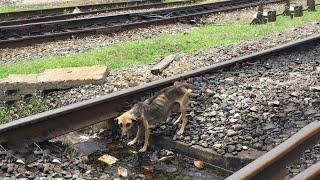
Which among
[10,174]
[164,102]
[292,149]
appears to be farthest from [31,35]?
[292,149]

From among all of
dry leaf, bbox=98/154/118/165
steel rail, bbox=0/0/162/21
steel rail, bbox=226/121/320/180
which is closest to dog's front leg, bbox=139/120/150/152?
dry leaf, bbox=98/154/118/165

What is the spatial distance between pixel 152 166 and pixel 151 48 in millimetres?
5348

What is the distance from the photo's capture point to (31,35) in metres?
12.5

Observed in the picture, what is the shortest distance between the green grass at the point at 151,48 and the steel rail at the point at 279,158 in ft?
16.8

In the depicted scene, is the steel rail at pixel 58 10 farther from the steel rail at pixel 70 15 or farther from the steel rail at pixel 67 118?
the steel rail at pixel 67 118

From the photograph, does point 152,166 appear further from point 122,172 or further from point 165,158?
point 122,172

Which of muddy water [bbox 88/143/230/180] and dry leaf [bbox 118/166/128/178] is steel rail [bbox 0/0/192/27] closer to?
muddy water [bbox 88/143/230/180]

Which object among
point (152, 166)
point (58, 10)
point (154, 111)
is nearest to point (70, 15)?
point (58, 10)

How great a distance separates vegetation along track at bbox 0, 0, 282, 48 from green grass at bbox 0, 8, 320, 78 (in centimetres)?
162

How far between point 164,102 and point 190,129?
1.43 ft

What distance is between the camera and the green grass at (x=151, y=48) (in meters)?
9.27

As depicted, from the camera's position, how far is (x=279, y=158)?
403cm

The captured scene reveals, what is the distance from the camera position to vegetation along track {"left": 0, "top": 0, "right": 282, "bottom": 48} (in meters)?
11.9

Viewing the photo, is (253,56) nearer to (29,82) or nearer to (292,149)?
(29,82)
